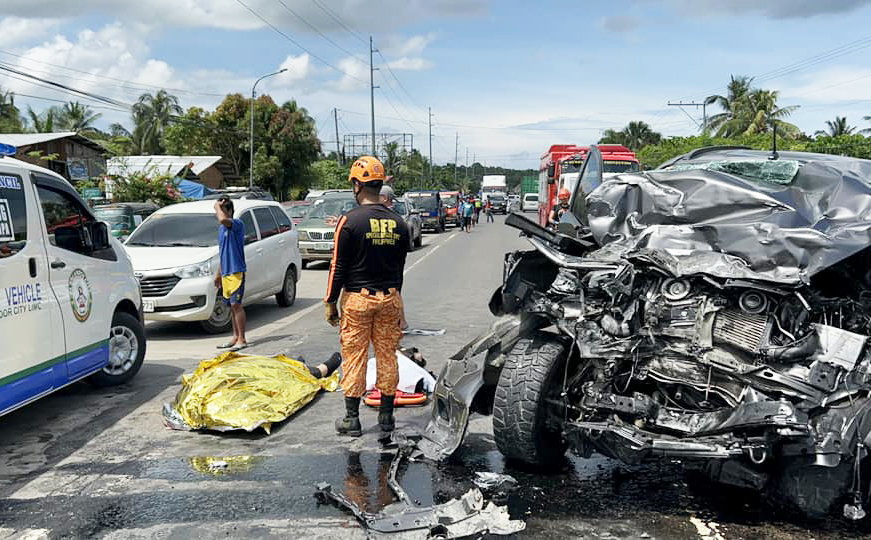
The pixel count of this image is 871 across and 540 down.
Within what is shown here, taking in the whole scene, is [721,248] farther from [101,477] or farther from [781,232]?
[101,477]

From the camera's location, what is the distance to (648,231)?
4.54m

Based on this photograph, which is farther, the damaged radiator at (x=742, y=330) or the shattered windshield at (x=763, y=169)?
the shattered windshield at (x=763, y=169)

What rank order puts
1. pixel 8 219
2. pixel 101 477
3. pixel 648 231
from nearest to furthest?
pixel 648 231 → pixel 101 477 → pixel 8 219

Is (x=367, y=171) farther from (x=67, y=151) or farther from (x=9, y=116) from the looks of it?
(x=9, y=116)

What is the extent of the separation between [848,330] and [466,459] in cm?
250

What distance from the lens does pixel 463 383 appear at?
15.9ft

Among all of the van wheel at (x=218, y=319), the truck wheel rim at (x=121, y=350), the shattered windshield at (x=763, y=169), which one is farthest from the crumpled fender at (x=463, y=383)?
the van wheel at (x=218, y=319)

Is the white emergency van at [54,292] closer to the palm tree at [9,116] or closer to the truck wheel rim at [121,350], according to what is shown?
the truck wheel rim at [121,350]

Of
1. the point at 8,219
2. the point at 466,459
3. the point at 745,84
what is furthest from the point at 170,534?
the point at 745,84

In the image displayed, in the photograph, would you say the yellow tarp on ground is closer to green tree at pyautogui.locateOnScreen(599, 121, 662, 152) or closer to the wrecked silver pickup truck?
the wrecked silver pickup truck

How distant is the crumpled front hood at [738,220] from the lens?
3.99 m

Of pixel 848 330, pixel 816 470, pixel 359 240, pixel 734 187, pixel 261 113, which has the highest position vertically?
pixel 261 113

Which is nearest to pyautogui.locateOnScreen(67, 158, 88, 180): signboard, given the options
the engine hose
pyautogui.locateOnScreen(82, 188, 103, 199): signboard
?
pyautogui.locateOnScreen(82, 188, 103, 199): signboard

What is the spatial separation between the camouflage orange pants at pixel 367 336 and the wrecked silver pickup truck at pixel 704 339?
628 mm
